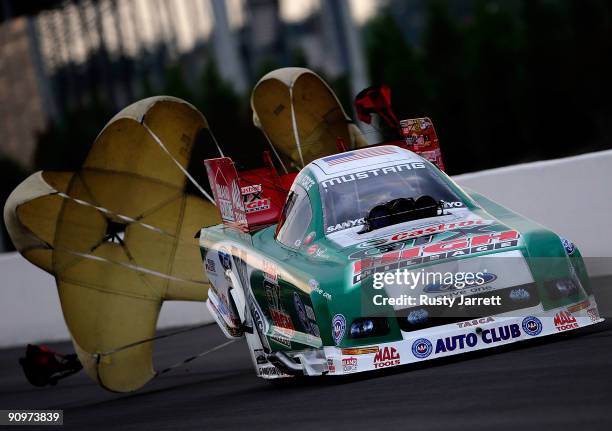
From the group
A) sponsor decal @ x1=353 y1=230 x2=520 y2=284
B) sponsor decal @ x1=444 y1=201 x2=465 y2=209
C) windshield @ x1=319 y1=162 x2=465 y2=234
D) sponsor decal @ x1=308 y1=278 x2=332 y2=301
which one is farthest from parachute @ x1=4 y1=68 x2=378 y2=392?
sponsor decal @ x1=353 y1=230 x2=520 y2=284

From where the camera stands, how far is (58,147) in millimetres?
39344

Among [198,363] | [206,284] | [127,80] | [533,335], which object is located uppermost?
[533,335]

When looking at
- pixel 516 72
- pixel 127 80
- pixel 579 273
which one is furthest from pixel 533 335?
pixel 127 80

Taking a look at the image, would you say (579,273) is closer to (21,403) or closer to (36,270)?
(21,403)

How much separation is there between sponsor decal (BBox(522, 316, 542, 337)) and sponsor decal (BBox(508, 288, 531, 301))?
0.42ft

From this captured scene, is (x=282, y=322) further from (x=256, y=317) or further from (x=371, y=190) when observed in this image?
(x=371, y=190)

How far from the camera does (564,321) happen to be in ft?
27.8

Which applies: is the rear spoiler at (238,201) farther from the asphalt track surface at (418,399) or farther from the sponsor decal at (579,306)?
the sponsor decal at (579,306)

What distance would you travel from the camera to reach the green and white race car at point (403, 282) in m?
8.33

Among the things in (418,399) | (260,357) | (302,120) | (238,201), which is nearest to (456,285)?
(418,399)

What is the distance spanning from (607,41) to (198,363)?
21.0 meters

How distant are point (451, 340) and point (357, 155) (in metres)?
2.68

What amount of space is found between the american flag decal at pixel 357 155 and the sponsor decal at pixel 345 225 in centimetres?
92

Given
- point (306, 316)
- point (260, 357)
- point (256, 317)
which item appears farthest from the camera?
point (260, 357)
